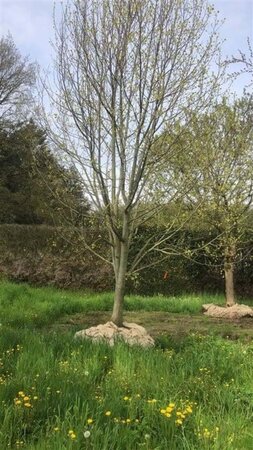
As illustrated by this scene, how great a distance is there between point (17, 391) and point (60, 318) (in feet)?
15.9

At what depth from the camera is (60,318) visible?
8195mm

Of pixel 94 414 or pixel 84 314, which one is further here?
pixel 84 314

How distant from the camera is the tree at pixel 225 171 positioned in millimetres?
8023

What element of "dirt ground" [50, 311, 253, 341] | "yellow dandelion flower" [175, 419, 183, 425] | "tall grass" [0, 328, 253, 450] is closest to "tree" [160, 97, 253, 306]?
"dirt ground" [50, 311, 253, 341]

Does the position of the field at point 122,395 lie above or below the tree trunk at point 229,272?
below

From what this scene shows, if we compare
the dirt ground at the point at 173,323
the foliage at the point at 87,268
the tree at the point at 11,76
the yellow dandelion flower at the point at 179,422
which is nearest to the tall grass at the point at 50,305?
the dirt ground at the point at 173,323

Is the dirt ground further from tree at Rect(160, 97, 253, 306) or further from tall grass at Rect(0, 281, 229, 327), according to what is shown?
tree at Rect(160, 97, 253, 306)

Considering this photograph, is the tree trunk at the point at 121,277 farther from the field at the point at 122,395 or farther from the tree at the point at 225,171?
the tree at the point at 225,171

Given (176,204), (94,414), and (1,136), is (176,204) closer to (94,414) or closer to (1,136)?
(94,414)

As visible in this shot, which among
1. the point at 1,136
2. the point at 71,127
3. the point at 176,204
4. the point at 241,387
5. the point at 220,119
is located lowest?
the point at 241,387

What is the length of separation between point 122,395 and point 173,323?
15.6 ft

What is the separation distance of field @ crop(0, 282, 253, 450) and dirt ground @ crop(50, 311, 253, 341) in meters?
1.15

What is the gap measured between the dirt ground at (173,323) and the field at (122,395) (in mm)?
1146

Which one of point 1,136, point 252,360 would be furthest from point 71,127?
point 1,136
